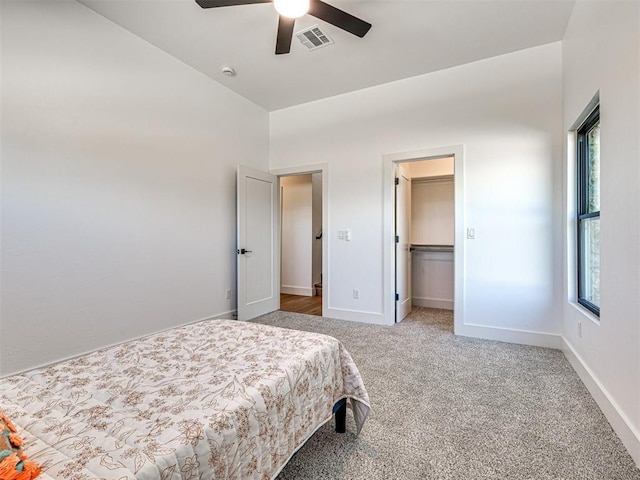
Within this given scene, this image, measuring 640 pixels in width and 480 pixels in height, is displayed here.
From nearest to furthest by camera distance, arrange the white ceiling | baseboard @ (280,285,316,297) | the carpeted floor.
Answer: the carpeted floor, the white ceiling, baseboard @ (280,285,316,297)

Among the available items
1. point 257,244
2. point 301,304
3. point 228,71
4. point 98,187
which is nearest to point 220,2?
point 228,71

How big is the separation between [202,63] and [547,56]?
11.6ft

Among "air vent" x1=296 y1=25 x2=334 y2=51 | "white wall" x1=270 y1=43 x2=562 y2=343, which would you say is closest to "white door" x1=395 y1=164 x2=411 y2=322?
"white wall" x1=270 y1=43 x2=562 y2=343

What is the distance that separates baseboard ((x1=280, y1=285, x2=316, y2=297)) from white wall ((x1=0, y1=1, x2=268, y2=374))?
Result: 91.0 inches

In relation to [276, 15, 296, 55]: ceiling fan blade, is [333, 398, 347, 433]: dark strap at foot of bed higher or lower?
lower

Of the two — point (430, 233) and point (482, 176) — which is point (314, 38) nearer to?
point (482, 176)

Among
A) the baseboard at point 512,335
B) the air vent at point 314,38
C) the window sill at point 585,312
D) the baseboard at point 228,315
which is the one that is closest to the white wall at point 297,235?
the baseboard at point 228,315

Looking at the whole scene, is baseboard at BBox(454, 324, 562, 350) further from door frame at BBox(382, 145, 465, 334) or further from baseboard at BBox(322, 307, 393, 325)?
baseboard at BBox(322, 307, 393, 325)

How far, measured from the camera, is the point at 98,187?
8.29ft

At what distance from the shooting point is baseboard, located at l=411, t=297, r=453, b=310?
4.46m

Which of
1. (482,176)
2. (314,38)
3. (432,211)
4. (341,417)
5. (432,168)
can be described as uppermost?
(314,38)

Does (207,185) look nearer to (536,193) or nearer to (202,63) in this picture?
(202,63)

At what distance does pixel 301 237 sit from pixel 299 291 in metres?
1.05

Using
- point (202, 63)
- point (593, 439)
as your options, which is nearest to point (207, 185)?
point (202, 63)
